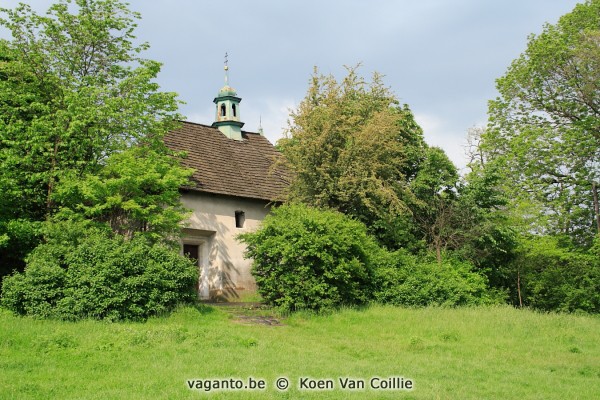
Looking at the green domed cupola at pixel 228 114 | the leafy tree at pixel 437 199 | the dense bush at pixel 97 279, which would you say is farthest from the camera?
the green domed cupola at pixel 228 114

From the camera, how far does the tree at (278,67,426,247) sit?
23.1m

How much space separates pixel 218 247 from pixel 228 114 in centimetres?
836

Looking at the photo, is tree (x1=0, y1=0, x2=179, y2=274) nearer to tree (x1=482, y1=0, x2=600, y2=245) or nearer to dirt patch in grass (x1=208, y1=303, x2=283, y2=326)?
dirt patch in grass (x1=208, y1=303, x2=283, y2=326)

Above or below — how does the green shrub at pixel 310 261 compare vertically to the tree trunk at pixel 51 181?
below

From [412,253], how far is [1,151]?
14.3 metres

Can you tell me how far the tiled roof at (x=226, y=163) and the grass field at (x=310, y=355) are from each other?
7.77 meters

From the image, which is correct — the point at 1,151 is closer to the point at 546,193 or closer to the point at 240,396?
the point at 240,396

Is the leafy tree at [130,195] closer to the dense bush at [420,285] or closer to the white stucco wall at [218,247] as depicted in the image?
the white stucco wall at [218,247]

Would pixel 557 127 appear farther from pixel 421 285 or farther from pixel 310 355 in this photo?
pixel 310 355

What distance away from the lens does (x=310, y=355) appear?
1327 centimetres

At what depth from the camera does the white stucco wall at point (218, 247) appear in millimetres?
24469

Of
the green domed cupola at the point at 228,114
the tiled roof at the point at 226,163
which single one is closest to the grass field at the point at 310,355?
the tiled roof at the point at 226,163

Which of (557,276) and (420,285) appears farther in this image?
(557,276)

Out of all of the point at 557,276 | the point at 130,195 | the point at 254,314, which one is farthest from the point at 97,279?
the point at 557,276
